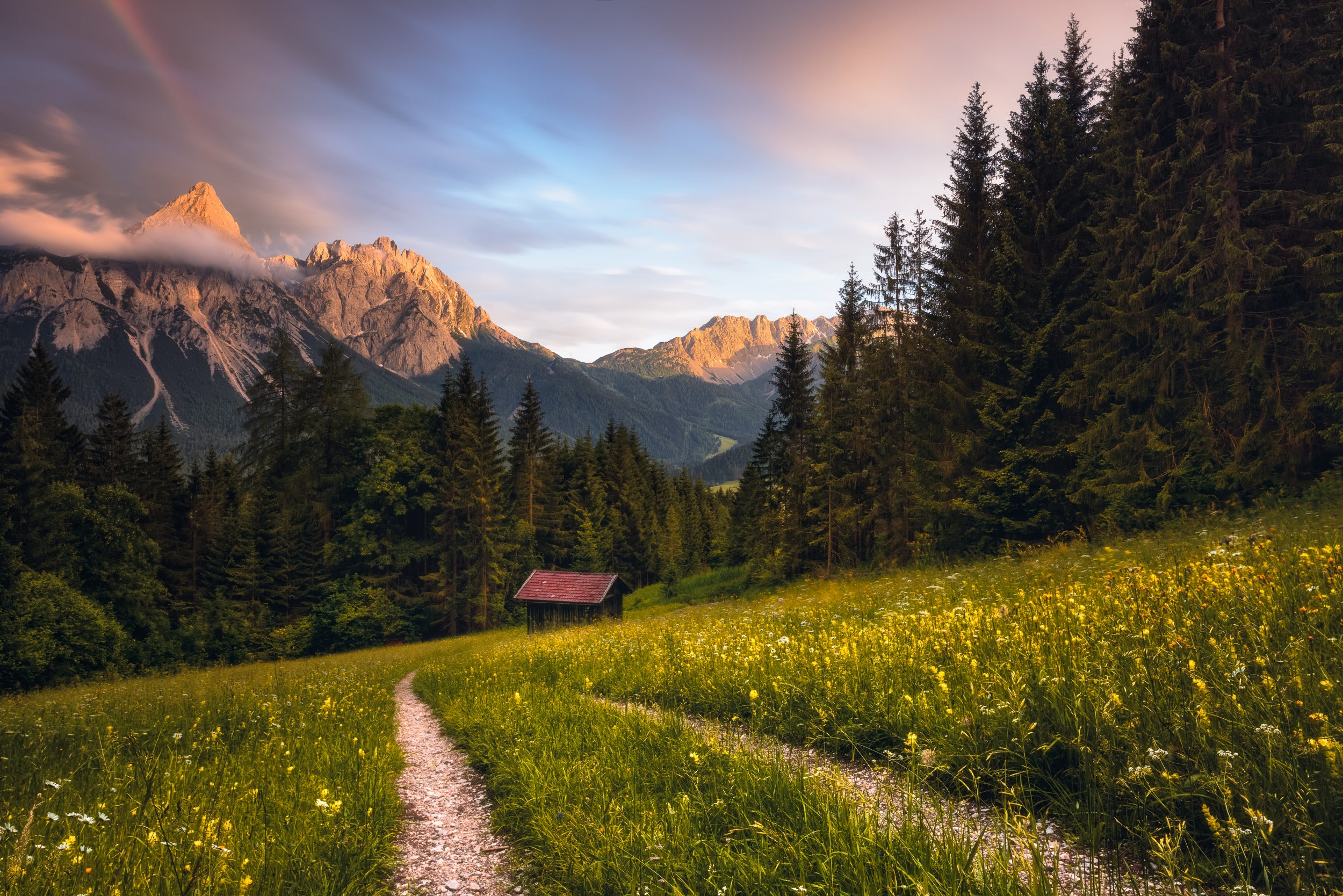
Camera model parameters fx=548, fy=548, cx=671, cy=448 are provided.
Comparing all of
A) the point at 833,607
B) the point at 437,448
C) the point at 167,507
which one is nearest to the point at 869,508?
the point at 833,607

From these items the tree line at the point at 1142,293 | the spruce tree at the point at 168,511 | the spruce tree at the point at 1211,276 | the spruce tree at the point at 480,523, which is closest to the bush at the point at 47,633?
the spruce tree at the point at 168,511

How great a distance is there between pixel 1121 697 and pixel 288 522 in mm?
48631

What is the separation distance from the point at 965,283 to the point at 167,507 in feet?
179

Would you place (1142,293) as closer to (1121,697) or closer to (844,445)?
(844,445)

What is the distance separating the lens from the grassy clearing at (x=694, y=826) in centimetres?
238

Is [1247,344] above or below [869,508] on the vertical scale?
above

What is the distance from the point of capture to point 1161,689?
10.6 ft

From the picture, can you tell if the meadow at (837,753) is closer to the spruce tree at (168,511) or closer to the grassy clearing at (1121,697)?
the grassy clearing at (1121,697)

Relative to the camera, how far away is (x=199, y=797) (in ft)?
14.4

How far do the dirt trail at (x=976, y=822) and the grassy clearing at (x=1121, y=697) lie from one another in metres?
0.12

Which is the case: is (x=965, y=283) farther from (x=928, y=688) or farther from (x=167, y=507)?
(x=167, y=507)

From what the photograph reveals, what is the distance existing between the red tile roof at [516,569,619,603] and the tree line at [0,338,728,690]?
187 inches

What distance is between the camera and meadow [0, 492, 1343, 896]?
2.42 m

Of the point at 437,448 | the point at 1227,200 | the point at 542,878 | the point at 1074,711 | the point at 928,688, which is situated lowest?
the point at 542,878
